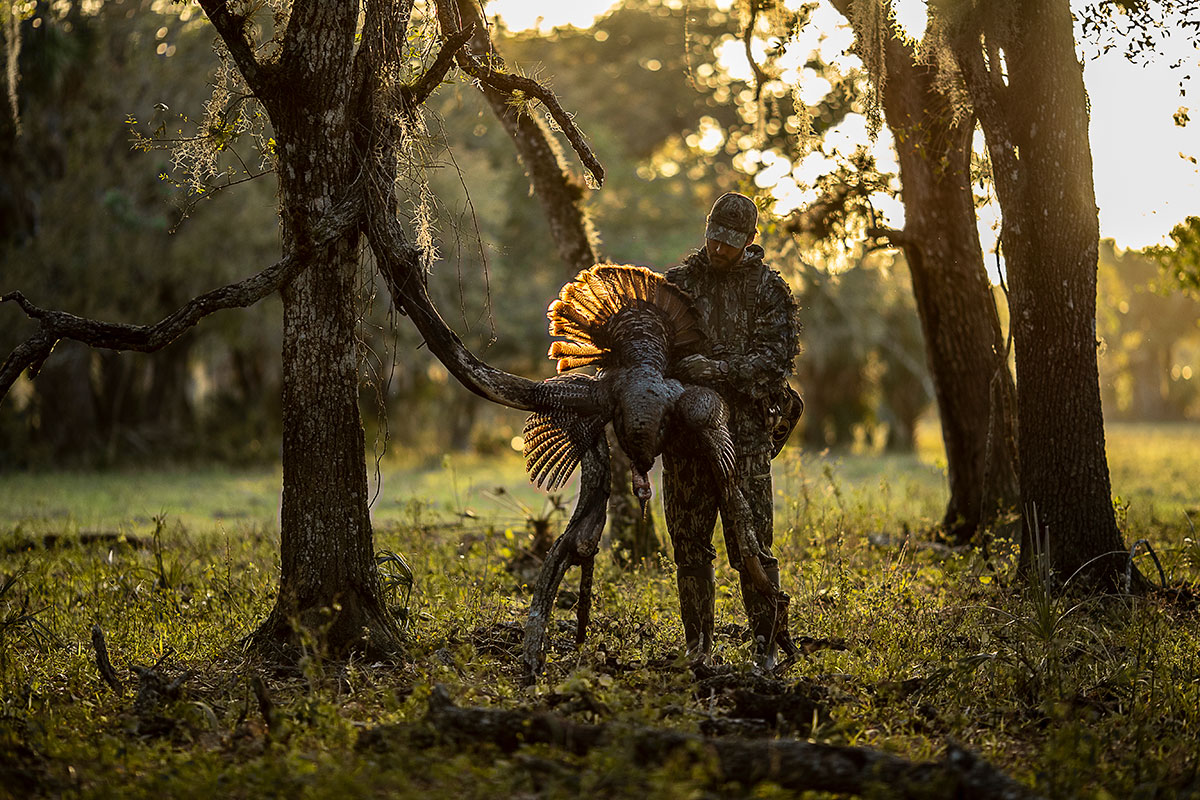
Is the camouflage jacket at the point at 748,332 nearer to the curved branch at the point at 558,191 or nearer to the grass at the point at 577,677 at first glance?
the grass at the point at 577,677

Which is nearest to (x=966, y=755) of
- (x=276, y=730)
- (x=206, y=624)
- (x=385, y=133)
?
(x=276, y=730)

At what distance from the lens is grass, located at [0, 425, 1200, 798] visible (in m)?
4.88

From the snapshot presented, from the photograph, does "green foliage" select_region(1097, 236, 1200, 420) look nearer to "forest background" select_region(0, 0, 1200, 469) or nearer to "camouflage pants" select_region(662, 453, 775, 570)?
"forest background" select_region(0, 0, 1200, 469)

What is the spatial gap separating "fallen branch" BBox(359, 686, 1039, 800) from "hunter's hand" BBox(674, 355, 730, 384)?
2.16 meters

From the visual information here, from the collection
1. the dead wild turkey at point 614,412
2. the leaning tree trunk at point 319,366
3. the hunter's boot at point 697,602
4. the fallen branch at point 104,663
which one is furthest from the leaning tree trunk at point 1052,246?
the fallen branch at point 104,663

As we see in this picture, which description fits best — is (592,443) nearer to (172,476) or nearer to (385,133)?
(385,133)

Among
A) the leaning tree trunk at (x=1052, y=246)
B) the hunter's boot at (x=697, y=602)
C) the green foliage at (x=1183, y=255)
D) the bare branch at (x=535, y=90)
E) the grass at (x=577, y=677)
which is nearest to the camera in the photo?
the grass at (x=577, y=677)

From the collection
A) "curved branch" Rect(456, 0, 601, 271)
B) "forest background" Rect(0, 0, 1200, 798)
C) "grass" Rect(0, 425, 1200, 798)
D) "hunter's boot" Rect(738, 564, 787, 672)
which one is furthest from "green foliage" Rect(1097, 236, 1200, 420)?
"hunter's boot" Rect(738, 564, 787, 672)

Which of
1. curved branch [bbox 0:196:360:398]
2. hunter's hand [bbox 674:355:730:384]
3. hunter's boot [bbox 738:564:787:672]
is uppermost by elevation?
curved branch [bbox 0:196:360:398]

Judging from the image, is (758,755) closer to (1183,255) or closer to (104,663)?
(104,663)

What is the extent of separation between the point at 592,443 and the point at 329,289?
180 centimetres

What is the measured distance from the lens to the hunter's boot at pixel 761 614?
671 cm

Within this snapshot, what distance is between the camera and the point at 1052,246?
8.63 meters

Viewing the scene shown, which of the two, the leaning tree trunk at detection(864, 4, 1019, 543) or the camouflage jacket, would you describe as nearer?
the camouflage jacket
